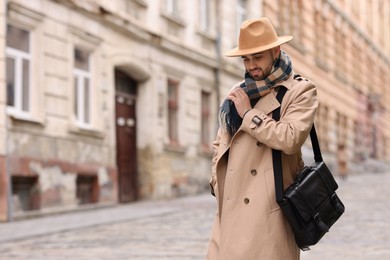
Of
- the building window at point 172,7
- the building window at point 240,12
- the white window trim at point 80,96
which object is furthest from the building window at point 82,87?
the building window at point 240,12

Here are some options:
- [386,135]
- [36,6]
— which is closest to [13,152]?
[36,6]

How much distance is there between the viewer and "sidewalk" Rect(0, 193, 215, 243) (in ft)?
35.6

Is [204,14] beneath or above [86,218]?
above

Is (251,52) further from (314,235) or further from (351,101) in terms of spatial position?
(351,101)

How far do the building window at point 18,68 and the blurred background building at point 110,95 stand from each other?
2 centimetres

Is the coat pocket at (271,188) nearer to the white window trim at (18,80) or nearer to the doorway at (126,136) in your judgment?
the white window trim at (18,80)

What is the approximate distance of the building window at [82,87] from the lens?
50.1 ft

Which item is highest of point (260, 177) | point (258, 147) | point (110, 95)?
point (110, 95)

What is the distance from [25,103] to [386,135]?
35.7 metres

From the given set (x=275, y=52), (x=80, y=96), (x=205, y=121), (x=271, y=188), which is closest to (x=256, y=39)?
(x=275, y=52)

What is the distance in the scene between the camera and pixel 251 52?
153 inches

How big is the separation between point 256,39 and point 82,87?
11783mm

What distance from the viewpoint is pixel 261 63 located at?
393cm

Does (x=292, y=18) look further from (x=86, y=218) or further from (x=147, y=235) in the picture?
(x=147, y=235)
